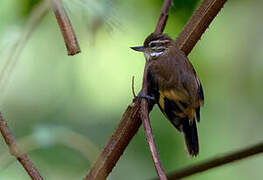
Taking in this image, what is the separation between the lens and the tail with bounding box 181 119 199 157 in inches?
85.5

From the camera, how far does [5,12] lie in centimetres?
205

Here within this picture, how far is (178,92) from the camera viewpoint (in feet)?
7.28

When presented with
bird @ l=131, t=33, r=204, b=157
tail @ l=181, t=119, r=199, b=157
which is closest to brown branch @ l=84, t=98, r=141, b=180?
bird @ l=131, t=33, r=204, b=157

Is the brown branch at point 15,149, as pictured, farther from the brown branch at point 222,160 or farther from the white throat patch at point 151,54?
the white throat patch at point 151,54

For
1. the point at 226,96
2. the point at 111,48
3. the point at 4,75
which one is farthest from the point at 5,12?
the point at 226,96

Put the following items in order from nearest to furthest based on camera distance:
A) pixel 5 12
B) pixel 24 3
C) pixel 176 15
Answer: pixel 5 12 < pixel 24 3 < pixel 176 15

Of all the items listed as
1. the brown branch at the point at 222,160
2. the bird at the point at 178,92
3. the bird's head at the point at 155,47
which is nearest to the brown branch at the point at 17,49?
the brown branch at the point at 222,160

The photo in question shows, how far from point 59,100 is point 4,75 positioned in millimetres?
2197

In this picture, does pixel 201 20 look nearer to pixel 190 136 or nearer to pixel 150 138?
pixel 150 138

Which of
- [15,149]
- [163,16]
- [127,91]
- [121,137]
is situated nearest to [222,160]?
[121,137]

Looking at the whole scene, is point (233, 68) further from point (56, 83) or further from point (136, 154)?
point (56, 83)

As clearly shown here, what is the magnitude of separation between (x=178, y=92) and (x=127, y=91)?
1547mm

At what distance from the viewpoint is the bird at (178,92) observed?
2154 mm

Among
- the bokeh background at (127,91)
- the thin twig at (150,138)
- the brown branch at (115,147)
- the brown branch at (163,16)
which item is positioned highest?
the brown branch at (163,16)
